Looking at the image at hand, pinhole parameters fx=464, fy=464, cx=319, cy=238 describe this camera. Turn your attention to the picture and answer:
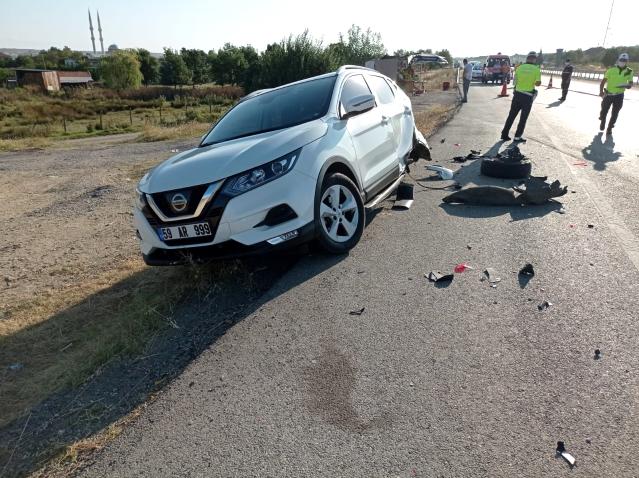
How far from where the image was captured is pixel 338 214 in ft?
15.5

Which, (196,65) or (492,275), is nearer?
(492,275)

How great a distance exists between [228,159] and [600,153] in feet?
27.9

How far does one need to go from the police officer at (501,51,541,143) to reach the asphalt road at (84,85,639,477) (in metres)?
6.78

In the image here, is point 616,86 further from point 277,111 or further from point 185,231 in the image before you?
point 185,231

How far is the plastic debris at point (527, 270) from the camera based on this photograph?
4132mm

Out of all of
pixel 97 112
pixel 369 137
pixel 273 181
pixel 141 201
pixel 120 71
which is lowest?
pixel 97 112

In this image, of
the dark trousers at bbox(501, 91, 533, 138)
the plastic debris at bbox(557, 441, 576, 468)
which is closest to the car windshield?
the plastic debris at bbox(557, 441, 576, 468)

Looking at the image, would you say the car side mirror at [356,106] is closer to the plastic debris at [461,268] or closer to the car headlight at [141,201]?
the plastic debris at [461,268]

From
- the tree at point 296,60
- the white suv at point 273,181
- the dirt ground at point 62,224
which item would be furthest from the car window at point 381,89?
the tree at point 296,60

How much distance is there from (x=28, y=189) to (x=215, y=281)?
30.6ft

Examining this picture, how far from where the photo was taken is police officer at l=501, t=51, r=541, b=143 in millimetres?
10828

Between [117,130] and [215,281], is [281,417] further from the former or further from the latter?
[117,130]

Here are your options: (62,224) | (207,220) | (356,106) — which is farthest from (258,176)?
(62,224)

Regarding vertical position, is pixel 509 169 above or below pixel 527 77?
below
